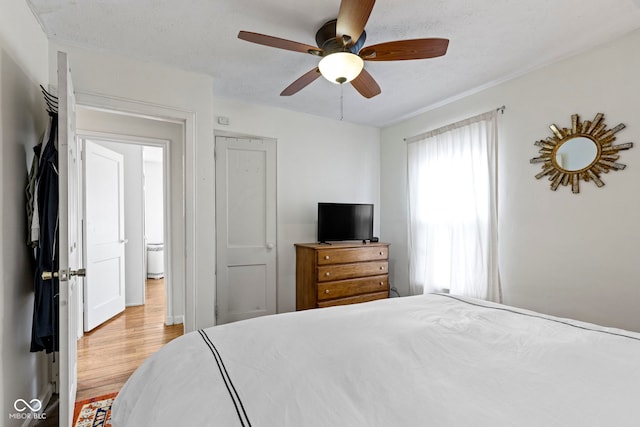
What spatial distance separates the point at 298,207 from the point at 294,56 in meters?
1.78

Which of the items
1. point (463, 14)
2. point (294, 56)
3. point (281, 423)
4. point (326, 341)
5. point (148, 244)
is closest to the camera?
point (281, 423)

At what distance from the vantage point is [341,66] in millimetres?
1912

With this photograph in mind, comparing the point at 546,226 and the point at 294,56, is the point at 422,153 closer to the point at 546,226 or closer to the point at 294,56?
the point at 546,226

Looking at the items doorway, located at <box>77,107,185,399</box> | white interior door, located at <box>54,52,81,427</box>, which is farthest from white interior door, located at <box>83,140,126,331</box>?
white interior door, located at <box>54,52,81,427</box>

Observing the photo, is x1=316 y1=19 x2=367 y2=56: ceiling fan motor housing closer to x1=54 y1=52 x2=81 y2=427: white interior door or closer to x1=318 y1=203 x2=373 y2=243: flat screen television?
x1=54 y1=52 x2=81 y2=427: white interior door

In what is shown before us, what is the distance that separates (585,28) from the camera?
2119 mm

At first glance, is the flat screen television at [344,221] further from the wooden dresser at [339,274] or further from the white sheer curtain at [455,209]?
the white sheer curtain at [455,209]

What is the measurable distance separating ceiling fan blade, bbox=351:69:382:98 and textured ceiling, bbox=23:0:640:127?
0.90ft

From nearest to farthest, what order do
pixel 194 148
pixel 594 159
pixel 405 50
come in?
pixel 405 50
pixel 594 159
pixel 194 148

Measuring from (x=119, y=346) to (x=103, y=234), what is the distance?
4.78 ft

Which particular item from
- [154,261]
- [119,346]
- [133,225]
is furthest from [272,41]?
[154,261]

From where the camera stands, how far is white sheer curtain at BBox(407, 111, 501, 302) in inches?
117

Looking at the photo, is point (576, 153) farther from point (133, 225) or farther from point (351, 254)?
point (133, 225)

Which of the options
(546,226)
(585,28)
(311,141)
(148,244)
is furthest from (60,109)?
(148,244)
